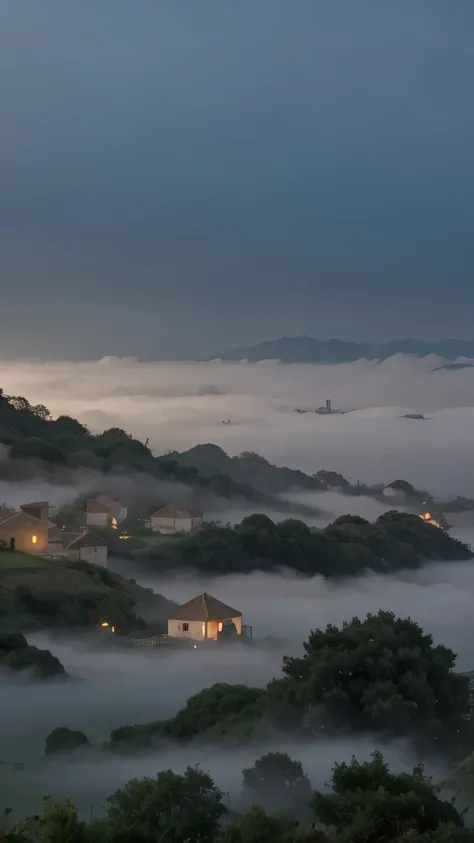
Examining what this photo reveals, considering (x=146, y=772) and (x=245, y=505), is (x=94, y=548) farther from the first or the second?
(x=245, y=505)

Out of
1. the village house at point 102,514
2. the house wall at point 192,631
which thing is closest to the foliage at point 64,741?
the house wall at point 192,631

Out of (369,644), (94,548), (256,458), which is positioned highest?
(256,458)

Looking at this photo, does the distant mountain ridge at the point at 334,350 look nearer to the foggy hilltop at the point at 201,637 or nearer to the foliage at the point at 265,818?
the foggy hilltop at the point at 201,637

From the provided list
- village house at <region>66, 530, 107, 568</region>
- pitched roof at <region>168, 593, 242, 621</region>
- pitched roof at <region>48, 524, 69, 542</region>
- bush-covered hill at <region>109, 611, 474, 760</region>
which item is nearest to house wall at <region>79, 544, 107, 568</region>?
village house at <region>66, 530, 107, 568</region>

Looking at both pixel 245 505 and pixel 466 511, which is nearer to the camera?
pixel 245 505

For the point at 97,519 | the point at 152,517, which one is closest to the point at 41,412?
the point at 152,517

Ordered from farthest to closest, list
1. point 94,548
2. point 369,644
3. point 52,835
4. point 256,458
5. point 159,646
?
point 256,458 → point 94,548 → point 159,646 → point 369,644 → point 52,835

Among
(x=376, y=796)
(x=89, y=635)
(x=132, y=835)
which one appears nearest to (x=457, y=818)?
(x=376, y=796)

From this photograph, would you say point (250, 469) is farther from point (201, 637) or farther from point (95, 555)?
point (201, 637)
